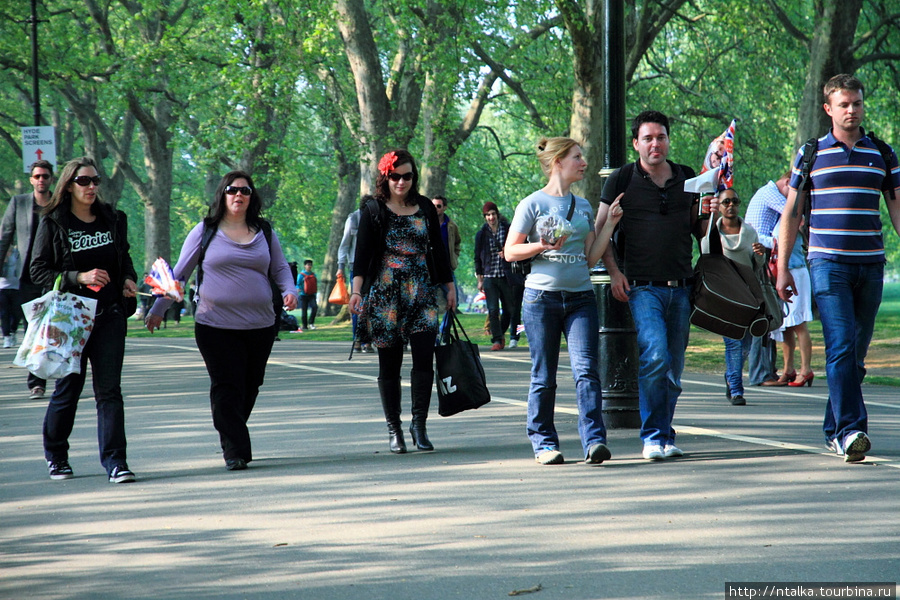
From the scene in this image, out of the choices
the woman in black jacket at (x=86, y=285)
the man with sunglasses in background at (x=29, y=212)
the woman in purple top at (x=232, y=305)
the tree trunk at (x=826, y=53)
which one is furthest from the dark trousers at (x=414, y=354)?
the tree trunk at (x=826, y=53)

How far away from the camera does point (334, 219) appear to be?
3600 cm

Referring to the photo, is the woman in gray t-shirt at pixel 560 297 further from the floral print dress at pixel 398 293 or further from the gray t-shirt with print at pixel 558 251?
the floral print dress at pixel 398 293

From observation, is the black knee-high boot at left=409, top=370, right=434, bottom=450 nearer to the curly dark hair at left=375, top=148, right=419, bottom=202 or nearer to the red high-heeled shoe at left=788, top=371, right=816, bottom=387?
the curly dark hair at left=375, top=148, right=419, bottom=202

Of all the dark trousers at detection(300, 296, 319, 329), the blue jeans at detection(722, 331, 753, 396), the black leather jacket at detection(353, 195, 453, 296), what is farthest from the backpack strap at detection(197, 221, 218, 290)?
the dark trousers at detection(300, 296, 319, 329)

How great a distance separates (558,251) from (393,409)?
158 cm

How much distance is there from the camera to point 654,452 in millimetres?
6629

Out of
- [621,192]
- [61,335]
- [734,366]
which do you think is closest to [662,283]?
[621,192]

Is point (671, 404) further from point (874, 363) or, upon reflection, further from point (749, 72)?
point (749, 72)

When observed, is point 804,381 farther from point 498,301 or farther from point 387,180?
point 498,301

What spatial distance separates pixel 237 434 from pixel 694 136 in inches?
863

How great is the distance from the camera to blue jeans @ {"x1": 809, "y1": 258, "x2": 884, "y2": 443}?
651 cm

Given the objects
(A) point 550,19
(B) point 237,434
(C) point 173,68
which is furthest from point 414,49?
(B) point 237,434

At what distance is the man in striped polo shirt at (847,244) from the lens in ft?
21.4

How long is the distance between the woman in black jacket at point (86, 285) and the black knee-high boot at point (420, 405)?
6.12ft
